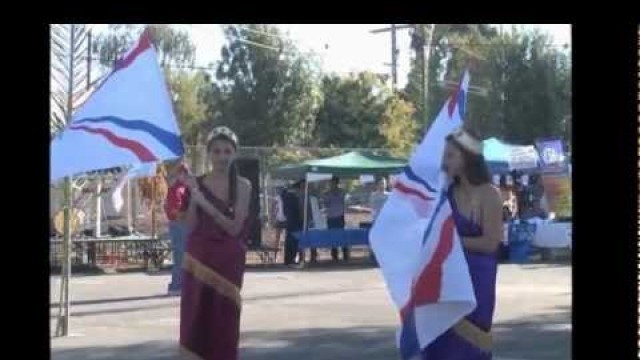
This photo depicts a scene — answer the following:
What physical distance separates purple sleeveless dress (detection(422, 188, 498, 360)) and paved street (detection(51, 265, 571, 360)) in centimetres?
225

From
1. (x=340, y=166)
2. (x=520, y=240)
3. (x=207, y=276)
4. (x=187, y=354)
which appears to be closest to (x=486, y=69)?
(x=207, y=276)

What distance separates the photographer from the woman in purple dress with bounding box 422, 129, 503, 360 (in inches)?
153

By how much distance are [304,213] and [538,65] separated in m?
6.96

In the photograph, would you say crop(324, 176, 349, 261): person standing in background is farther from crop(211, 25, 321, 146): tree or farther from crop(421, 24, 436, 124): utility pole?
crop(421, 24, 436, 124): utility pole

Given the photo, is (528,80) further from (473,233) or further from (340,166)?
(340,166)

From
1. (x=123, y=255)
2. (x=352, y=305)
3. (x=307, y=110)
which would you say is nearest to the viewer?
(x=307, y=110)

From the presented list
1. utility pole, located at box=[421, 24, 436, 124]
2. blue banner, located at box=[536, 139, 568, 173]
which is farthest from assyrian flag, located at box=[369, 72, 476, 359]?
blue banner, located at box=[536, 139, 568, 173]

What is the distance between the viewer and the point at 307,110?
298 inches

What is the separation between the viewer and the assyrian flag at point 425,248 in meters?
3.82

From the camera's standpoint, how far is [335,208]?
13.6m

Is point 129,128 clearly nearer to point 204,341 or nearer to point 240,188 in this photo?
point 240,188

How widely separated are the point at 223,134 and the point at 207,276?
1.94 ft

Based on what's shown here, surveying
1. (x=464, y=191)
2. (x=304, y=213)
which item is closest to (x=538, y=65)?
(x=464, y=191)
